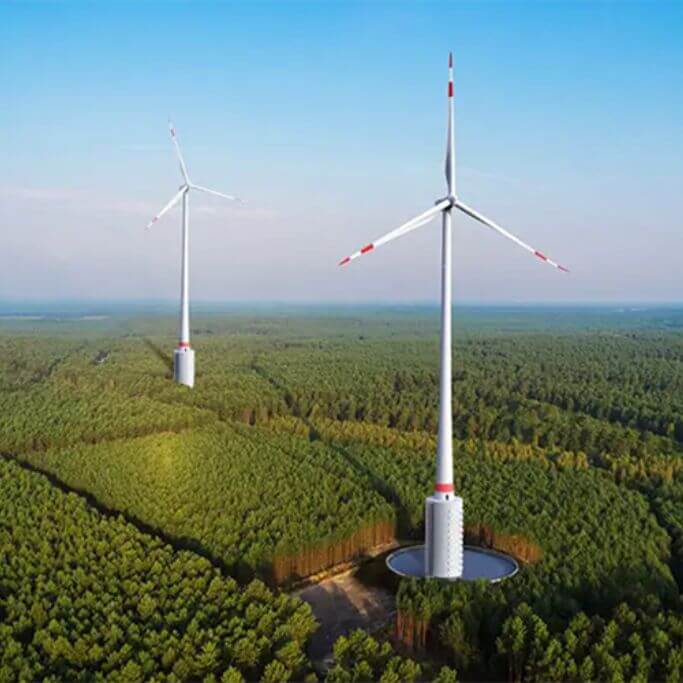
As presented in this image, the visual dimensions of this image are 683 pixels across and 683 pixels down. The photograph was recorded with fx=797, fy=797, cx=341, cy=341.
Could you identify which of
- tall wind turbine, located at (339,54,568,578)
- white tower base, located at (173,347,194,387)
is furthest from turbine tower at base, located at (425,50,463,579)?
white tower base, located at (173,347,194,387)

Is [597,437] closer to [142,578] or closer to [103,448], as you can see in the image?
[103,448]

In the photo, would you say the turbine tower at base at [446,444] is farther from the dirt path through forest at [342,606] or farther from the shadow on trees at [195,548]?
the shadow on trees at [195,548]

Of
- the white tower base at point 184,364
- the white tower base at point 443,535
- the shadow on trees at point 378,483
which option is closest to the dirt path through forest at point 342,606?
the white tower base at point 443,535

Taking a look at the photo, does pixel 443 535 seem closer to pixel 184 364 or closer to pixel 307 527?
pixel 307 527

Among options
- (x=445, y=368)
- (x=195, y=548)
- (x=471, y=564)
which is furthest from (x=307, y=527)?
(x=445, y=368)

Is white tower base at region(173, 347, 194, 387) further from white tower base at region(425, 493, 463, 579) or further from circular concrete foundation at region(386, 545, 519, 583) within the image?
white tower base at region(425, 493, 463, 579)

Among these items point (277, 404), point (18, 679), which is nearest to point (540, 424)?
point (277, 404)
